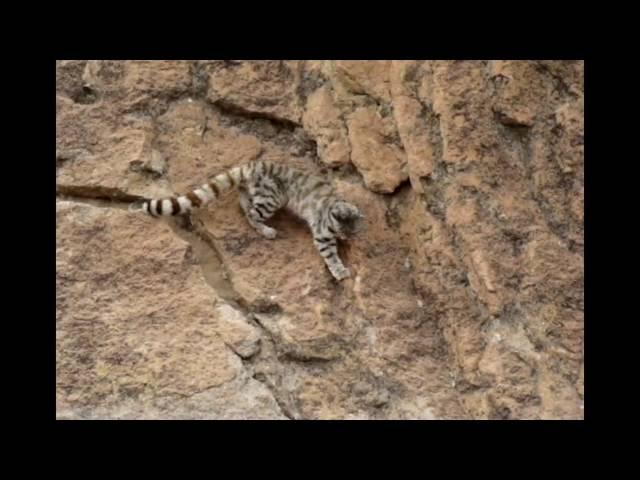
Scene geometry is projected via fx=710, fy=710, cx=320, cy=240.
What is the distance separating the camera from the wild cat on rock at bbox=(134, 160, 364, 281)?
762 cm

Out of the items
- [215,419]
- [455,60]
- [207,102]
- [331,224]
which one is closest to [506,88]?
[455,60]

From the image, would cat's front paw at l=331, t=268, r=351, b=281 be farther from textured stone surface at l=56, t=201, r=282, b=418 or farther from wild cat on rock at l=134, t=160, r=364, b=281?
textured stone surface at l=56, t=201, r=282, b=418

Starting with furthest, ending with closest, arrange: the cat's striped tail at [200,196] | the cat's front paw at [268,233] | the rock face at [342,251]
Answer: the cat's front paw at [268,233]
the cat's striped tail at [200,196]
the rock face at [342,251]

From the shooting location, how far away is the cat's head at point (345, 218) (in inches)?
300

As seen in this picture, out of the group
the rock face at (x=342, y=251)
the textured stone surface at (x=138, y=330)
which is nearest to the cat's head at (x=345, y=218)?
the rock face at (x=342, y=251)

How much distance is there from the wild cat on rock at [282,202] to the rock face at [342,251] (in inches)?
6.2

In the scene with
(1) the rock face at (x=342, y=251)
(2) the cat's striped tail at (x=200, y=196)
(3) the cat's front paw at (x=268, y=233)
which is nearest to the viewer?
(1) the rock face at (x=342, y=251)

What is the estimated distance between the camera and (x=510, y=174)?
22.7ft

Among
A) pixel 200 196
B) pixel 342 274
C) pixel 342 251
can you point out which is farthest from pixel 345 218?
pixel 200 196

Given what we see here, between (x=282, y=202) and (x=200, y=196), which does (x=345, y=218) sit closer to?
(x=282, y=202)

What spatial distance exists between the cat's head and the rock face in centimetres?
14

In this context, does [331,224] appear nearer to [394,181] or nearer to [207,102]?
[394,181]

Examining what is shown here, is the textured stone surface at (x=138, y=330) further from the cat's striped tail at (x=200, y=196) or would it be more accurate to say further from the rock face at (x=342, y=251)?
the cat's striped tail at (x=200, y=196)

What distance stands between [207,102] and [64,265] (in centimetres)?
260
